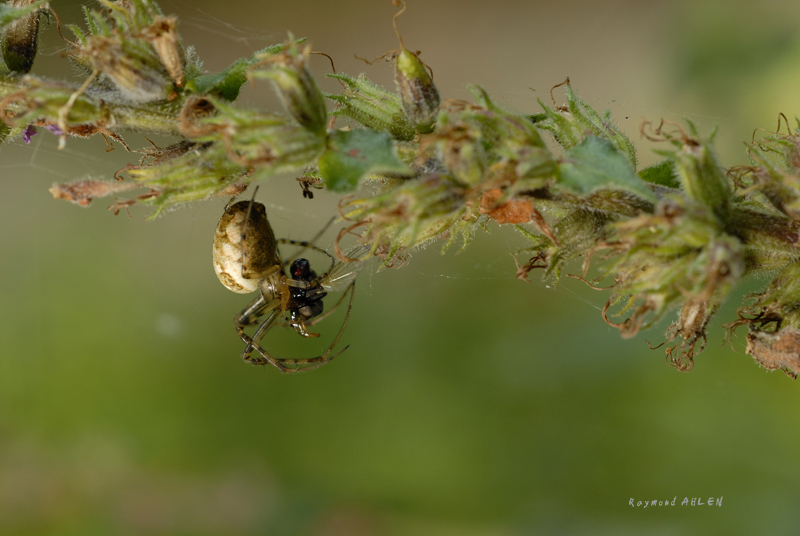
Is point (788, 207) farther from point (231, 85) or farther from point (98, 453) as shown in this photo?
point (98, 453)

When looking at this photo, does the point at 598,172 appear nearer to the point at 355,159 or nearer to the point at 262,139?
the point at 355,159

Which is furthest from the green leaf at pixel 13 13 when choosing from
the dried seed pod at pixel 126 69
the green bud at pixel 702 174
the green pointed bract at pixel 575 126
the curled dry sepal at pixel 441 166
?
the green bud at pixel 702 174

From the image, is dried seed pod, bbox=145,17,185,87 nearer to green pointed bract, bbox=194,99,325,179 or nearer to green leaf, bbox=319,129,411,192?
green pointed bract, bbox=194,99,325,179

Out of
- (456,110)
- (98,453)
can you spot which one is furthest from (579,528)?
(98,453)

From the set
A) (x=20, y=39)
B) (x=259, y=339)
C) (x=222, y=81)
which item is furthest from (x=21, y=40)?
(x=259, y=339)

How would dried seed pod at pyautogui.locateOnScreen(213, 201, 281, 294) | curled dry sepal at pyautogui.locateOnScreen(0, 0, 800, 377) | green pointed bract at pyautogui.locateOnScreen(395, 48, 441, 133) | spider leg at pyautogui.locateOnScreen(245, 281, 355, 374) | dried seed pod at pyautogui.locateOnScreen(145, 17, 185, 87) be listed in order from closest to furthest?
curled dry sepal at pyautogui.locateOnScreen(0, 0, 800, 377) → dried seed pod at pyautogui.locateOnScreen(145, 17, 185, 87) → green pointed bract at pyautogui.locateOnScreen(395, 48, 441, 133) → dried seed pod at pyautogui.locateOnScreen(213, 201, 281, 294) → spider leg at pyautogui.locateOnScreen(245, 281, 355, 374)

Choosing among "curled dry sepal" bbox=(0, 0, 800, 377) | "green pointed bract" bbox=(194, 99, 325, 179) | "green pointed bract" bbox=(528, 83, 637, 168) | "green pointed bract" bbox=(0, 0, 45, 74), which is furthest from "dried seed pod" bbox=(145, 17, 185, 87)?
"green pointed bract" bbox=(528, 83, 637, 168)
